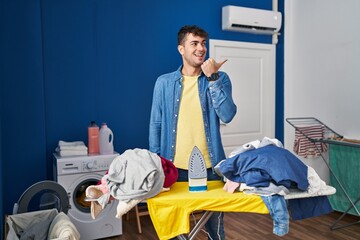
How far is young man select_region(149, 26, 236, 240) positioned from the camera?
1.94 meters

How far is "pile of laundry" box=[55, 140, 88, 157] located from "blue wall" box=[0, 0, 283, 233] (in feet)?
0.69

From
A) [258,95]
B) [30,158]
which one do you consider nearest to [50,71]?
[30,158]

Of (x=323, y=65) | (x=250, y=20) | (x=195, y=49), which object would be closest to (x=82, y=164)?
(x=195, y=49)

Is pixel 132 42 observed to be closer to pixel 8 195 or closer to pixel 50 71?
pixel 50 71

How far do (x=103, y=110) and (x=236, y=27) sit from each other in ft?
5.63

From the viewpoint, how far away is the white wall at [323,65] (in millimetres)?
3518

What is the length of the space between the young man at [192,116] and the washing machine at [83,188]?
1.06 meters

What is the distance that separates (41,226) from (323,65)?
316cm

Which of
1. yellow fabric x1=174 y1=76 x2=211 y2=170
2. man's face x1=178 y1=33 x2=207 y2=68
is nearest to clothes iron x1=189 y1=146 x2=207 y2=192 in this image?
yellow fabric x1=174 y1=76 x2=211 y2=170

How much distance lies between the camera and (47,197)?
2.75m

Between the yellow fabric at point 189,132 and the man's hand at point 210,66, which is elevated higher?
the man's hand at point 210,66

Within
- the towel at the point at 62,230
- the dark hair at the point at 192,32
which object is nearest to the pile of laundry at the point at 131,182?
the towel at the point at 62,230

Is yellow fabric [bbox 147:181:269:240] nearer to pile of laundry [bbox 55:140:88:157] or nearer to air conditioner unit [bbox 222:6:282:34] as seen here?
pile of laundry [bbox 55:140:88:157]

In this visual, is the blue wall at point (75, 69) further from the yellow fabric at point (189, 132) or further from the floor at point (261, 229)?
the yellow fabric at point (189, 132)
